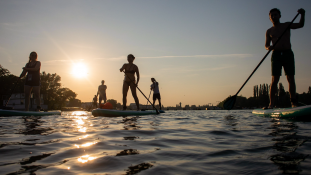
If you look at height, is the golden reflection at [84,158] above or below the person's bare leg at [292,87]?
below

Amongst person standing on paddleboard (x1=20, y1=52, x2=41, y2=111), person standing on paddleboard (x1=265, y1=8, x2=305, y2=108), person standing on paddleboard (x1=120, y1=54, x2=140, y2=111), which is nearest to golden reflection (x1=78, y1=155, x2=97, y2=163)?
person standing on paddleboard (x1=265, y1=8, x2=305, y2=108)

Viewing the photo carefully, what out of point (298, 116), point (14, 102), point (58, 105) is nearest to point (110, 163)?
point (298, 116)

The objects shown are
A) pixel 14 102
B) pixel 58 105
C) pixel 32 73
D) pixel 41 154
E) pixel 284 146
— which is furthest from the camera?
pixel 58 105

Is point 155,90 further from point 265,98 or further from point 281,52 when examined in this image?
point 265,98

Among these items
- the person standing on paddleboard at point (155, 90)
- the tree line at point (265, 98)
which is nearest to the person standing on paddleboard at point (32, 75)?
the person standing on paddleboard at point (155, 90)

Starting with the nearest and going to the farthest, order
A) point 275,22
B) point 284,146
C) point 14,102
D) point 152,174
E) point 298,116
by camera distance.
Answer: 1. point 152,174
2. point 284,146
3. point 298,116
4. point 275,22
5. point 14,102

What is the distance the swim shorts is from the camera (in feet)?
17.4

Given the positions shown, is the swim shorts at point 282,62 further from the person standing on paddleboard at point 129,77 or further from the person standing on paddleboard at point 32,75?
the person standing on paddleboard at point 32,75

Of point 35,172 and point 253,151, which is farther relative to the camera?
point 253,151

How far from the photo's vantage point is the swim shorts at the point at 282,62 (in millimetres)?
5289

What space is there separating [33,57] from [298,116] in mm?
8738

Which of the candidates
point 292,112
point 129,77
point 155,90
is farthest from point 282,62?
point 155,90

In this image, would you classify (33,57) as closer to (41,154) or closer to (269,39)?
(41,154)

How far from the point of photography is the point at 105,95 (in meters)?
14.5
